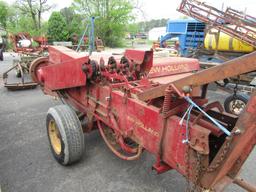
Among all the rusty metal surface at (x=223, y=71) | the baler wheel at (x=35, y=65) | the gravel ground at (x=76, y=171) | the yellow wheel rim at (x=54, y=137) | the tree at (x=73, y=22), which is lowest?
the gravel ground at (x=76, y=171)

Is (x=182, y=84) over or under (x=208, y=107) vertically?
over

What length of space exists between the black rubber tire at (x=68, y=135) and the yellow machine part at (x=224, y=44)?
5.20m

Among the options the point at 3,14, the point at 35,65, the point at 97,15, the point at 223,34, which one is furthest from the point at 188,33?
the point at 3,14

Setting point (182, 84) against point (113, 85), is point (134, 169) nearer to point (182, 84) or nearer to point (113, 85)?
point (113, 85)

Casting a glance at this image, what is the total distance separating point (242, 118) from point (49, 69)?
2.69 m

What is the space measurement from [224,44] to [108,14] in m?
22.3

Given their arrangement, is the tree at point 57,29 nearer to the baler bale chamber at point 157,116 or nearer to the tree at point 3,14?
the tree at point 3,14

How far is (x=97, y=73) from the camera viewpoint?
8.74 ft

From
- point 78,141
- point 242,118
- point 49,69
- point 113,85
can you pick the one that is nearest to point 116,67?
point 113,85

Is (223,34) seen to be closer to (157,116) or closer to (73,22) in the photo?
(157,116)

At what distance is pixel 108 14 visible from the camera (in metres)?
26.9

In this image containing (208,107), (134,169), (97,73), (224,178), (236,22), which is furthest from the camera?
(236,22)

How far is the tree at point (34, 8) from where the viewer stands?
27250 millimetres

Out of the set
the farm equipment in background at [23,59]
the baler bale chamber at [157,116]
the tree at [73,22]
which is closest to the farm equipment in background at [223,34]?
the baler bale chamber at [157,116]
